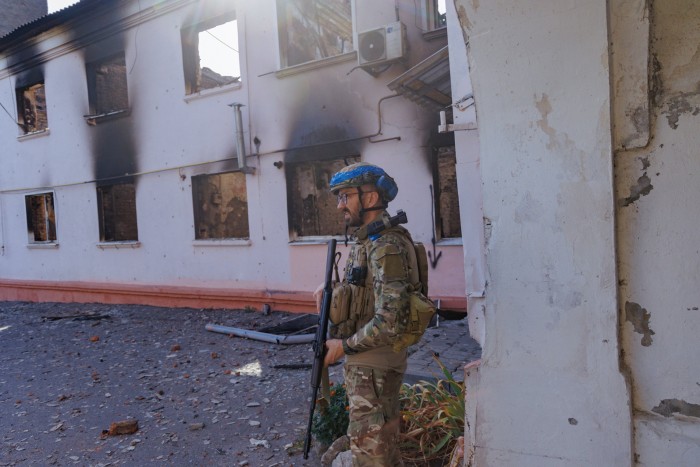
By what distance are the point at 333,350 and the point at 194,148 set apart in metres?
7.74

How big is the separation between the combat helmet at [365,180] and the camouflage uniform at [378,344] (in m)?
0.12

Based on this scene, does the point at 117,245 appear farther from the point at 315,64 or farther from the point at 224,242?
the point at 315,64

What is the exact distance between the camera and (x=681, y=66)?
1.38 m

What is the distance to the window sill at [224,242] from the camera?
28.6 feet

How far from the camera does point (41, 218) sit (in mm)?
12414

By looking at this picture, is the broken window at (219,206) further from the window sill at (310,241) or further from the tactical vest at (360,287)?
the tactical vest at (360,287)

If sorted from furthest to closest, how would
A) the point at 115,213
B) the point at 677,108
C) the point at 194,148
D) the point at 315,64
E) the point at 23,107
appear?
the point at 23,107 < the point at 115,213 < the point at 194,148 < the point at 315,64 < the point at 677,108

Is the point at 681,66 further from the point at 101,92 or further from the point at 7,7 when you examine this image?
the point at 7,7

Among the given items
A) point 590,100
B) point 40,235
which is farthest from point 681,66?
point 40,235

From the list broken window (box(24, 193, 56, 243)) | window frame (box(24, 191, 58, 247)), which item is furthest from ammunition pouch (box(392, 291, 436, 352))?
broken window (box(24, 193, 56, 243))

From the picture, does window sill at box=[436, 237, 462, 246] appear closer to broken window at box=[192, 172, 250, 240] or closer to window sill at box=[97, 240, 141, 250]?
broken window at box=[192, 172, 250, 240]

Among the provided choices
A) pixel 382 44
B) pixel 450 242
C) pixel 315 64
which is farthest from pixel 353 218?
pixel 315 64

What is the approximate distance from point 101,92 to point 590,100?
11746mm

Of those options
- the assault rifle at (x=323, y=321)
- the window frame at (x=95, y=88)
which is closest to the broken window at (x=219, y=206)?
the window frame at (x=95, y=88)
